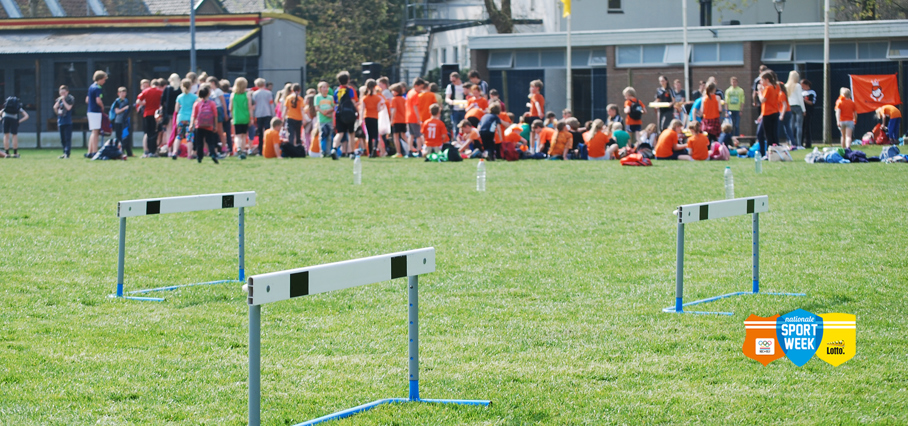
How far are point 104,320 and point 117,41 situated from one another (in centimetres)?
3230

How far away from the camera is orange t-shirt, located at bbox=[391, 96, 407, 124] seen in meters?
23.3

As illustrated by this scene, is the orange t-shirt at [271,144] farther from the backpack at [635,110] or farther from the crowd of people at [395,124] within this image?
the backpack at [635,110]

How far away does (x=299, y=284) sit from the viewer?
4.07 m

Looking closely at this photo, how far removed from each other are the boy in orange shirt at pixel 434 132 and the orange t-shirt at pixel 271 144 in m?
3.59

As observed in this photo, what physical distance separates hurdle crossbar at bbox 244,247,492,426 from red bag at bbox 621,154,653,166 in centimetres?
1606

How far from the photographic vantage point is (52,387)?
505 cm

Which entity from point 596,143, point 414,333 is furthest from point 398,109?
point 414,333

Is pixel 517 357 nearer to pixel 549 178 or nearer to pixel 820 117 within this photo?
pixel 549 178

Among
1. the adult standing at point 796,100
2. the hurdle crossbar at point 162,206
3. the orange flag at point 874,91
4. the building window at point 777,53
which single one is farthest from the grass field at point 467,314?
the building window at point 777,53

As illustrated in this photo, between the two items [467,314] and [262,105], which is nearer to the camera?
[467,314]

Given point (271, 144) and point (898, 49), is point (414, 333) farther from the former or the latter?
point (898, 49)

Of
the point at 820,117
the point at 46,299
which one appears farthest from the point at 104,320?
the point at 820,117

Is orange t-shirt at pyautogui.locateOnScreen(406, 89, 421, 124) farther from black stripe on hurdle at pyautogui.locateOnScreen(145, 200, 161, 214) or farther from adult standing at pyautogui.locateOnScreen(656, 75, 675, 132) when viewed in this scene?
black stripe on hurdle at pyautogui.locateOnScreen(145, 200, 161, 214)

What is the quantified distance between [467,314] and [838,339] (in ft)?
7.78
